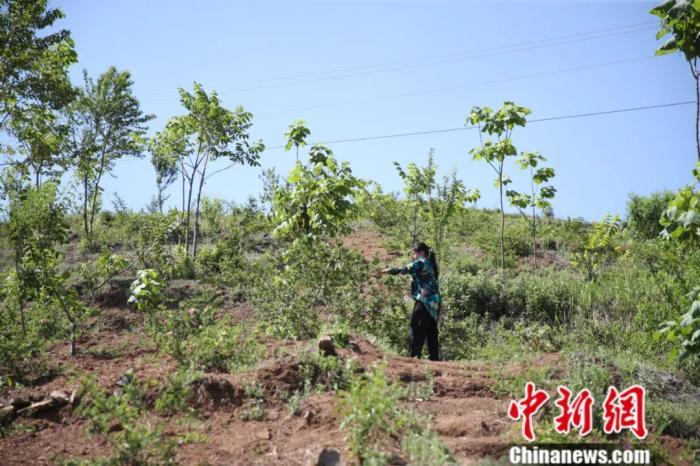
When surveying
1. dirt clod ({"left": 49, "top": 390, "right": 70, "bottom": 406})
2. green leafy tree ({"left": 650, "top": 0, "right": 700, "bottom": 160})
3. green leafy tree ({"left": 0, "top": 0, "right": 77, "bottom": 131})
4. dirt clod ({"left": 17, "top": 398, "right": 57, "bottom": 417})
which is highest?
green leafy tree ({"left": 0, "top": 0, "right": 77, "bottom": 131})

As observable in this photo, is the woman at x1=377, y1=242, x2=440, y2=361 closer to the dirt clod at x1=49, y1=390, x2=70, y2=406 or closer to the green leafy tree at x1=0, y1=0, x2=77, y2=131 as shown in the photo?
the dirt clod at x1=49, y1=390, x2=70, y2=406

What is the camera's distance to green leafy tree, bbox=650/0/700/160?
3.74m

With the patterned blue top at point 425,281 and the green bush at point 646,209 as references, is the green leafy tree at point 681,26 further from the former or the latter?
the green bush at point 646,209

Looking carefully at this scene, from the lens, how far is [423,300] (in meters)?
6.23

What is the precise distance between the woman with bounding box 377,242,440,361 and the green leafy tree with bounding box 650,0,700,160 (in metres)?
3.02

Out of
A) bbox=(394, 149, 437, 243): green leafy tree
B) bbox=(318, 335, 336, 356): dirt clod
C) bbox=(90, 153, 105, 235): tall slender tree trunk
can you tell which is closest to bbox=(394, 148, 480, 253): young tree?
bbox=(394, 149, 437, 243): green leafy tree

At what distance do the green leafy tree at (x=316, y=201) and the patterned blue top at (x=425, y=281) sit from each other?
101 centimetres

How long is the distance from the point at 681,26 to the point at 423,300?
3.73m

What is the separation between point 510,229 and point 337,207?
8328 mm

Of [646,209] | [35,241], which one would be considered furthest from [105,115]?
[646,209]

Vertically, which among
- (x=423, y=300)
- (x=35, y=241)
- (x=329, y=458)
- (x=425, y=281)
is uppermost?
(x=35, y=241)
